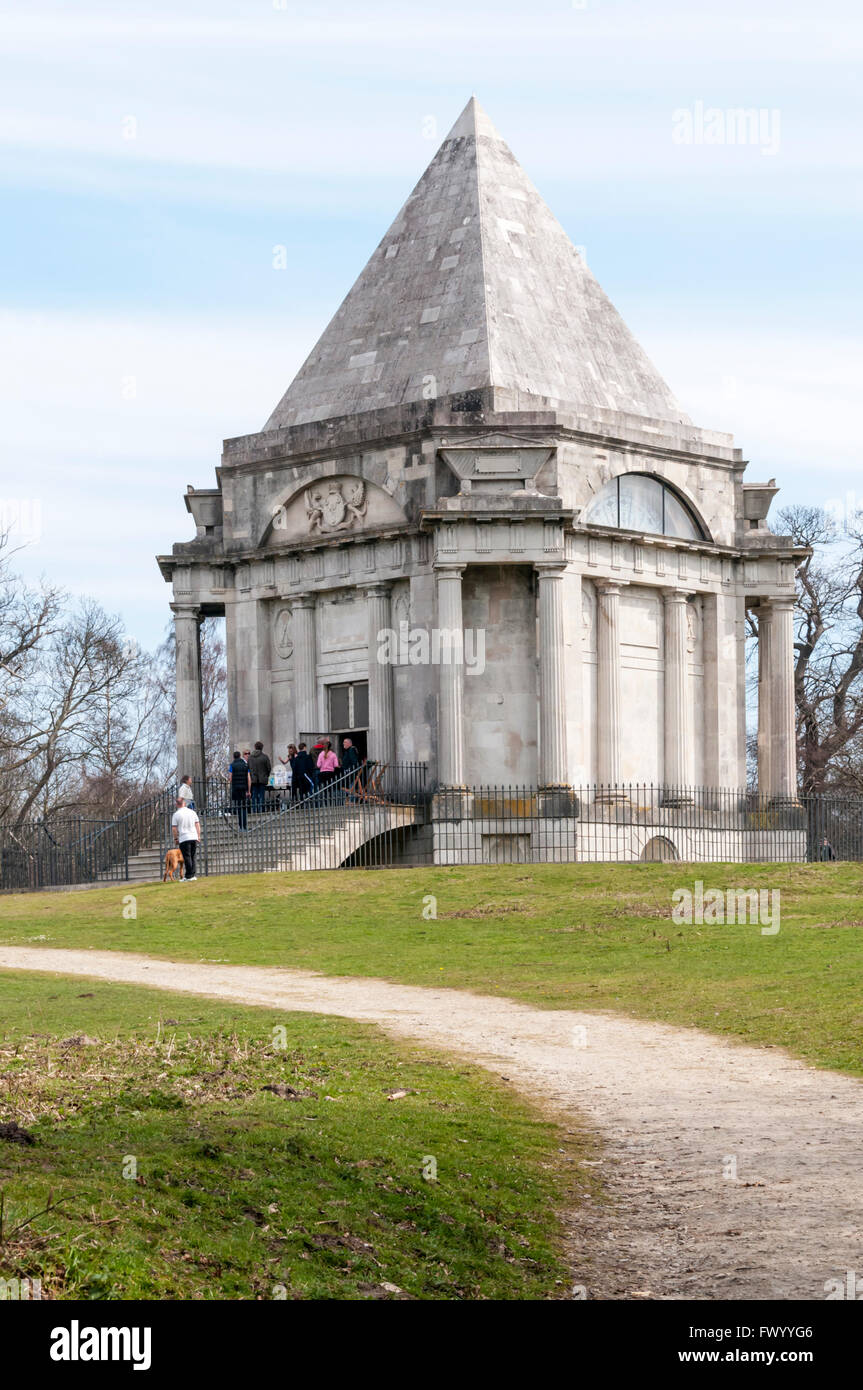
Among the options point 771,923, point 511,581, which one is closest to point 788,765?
point 511,581

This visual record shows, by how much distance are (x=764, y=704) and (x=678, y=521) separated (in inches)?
197

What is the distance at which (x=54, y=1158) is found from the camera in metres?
11.5

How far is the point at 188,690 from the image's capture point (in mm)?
46844

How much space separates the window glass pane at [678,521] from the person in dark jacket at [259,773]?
34.9 feet

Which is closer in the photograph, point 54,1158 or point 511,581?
point 54,1158

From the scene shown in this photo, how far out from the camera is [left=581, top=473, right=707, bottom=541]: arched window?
43219 mm

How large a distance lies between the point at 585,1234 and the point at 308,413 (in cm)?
3595

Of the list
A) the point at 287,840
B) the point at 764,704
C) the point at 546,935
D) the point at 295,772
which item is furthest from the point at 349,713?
the point at 546,935

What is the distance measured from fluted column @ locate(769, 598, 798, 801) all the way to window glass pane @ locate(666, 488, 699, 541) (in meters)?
2.98

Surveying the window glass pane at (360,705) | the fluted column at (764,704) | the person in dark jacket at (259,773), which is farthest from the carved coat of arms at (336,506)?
the fluted column at (764,704)

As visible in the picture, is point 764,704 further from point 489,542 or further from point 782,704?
point 489,542

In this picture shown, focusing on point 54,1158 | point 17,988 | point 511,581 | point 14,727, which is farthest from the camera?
point 14,727

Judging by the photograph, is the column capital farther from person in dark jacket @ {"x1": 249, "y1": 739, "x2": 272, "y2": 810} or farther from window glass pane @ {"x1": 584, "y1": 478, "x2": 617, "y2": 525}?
window glass pane @ {"x1": 584, "y1": 478, "x2": 617, "y2": 525}

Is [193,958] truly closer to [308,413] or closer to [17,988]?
[17,988]
